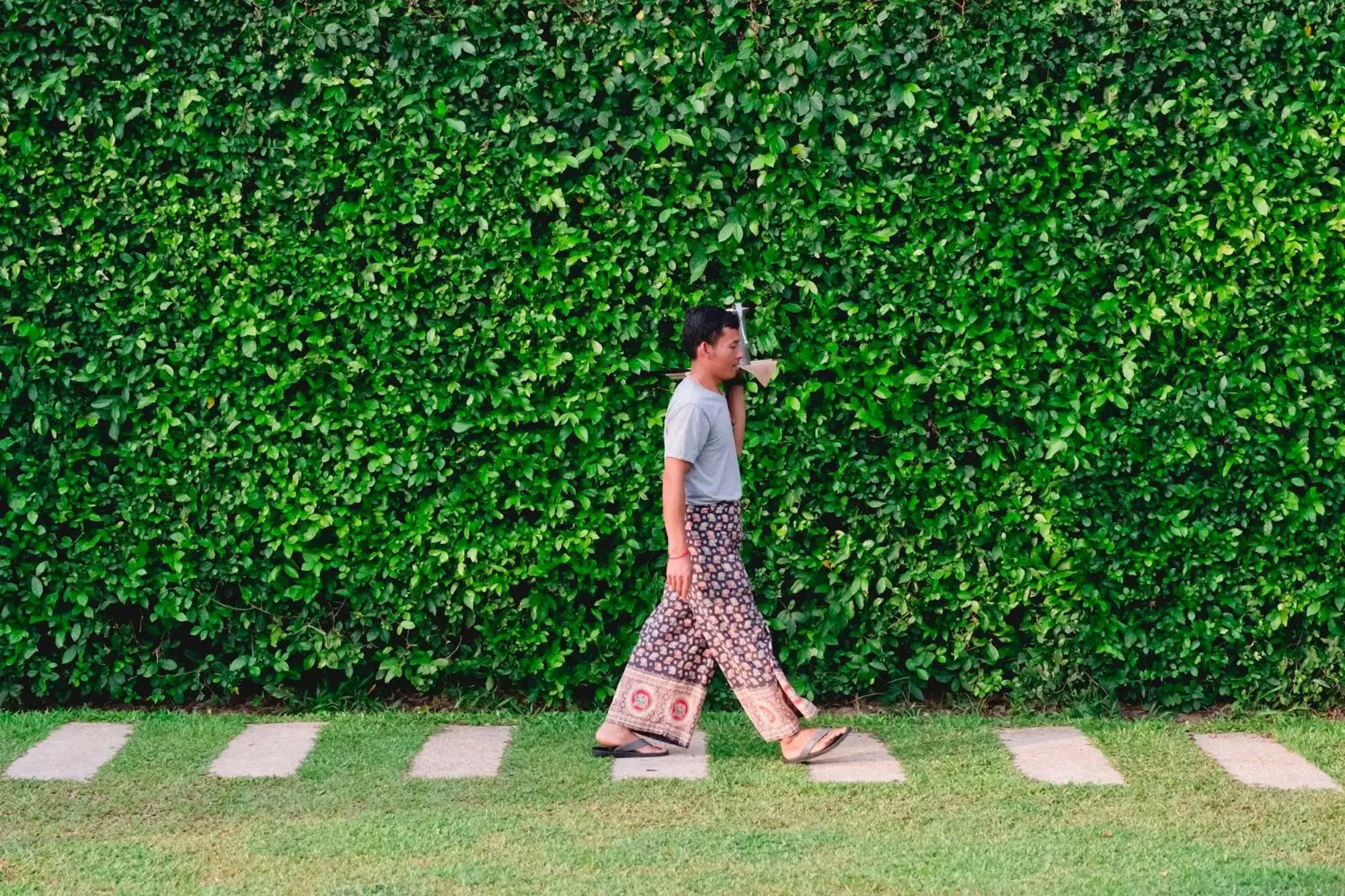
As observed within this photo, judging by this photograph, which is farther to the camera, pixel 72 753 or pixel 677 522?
pixel 72 753

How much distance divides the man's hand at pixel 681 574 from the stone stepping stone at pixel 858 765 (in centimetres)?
75

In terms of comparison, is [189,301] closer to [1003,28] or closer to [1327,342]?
[1003,28]

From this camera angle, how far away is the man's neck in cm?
565

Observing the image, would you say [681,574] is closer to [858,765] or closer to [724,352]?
[724,352]

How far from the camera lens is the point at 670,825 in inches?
194

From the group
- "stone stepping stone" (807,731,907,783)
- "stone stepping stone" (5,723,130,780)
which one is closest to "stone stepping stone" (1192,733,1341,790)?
"stone stepping stone" (807,731,907,783)

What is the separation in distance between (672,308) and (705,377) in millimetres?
674

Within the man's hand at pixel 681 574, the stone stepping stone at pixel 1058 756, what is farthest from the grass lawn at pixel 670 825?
the man's hand at pixel 681 574

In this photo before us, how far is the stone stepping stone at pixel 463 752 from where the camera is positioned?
18.4 ft

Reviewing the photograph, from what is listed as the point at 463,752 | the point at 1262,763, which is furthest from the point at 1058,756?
the point at 463,752

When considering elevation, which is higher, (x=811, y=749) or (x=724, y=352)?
(x=724, y=352)

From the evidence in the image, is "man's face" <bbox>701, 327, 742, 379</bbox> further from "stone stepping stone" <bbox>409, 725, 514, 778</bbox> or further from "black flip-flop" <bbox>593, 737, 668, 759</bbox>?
"stone stepping stone" <bbox>409, 725, 514, 778</bbox>

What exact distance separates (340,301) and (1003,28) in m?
2.69

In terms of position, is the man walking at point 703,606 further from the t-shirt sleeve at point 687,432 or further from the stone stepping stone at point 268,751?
the stone stepping stone at point 268,751
